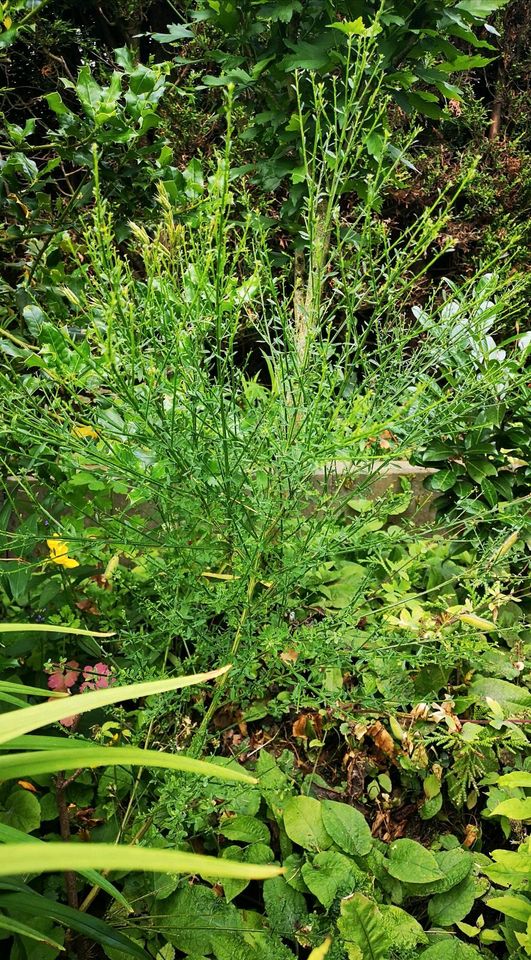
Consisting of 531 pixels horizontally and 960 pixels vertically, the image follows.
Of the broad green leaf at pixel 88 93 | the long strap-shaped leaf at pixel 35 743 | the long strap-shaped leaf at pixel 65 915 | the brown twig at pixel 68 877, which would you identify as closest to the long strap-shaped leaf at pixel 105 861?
the long strap-shaped leaf at pixel 35 743

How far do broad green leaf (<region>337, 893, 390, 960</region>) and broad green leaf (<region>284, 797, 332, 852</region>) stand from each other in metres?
0.20

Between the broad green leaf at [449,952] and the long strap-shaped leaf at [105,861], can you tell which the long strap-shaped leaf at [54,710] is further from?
the broad green leaf at [449,952]

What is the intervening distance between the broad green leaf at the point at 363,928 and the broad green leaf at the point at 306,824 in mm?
204

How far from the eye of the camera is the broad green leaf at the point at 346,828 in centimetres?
138

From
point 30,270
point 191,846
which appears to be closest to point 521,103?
point 30,270

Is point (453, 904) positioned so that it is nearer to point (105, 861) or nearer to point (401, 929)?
point (401, 929)

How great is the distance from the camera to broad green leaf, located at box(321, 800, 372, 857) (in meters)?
1.38

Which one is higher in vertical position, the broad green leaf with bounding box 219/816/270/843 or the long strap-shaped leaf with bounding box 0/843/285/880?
the long strap-shaped leaf with bounding box 0/843/285/880

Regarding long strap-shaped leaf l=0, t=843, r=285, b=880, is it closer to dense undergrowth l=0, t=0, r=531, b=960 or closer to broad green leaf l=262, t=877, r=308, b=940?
dense undergrowth l=0, t=0, r=531, b=960

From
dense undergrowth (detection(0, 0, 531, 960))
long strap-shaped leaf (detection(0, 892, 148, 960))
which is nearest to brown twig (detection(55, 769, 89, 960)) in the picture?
dense undergrowth (detection(0, 0, 531, 960))

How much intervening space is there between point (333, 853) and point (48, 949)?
0.56 metres

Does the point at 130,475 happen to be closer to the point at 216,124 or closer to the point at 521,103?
the point at 216,124

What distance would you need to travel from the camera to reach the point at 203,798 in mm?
1125

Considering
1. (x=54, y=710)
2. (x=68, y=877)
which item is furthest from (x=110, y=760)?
(x=68, y=877)
